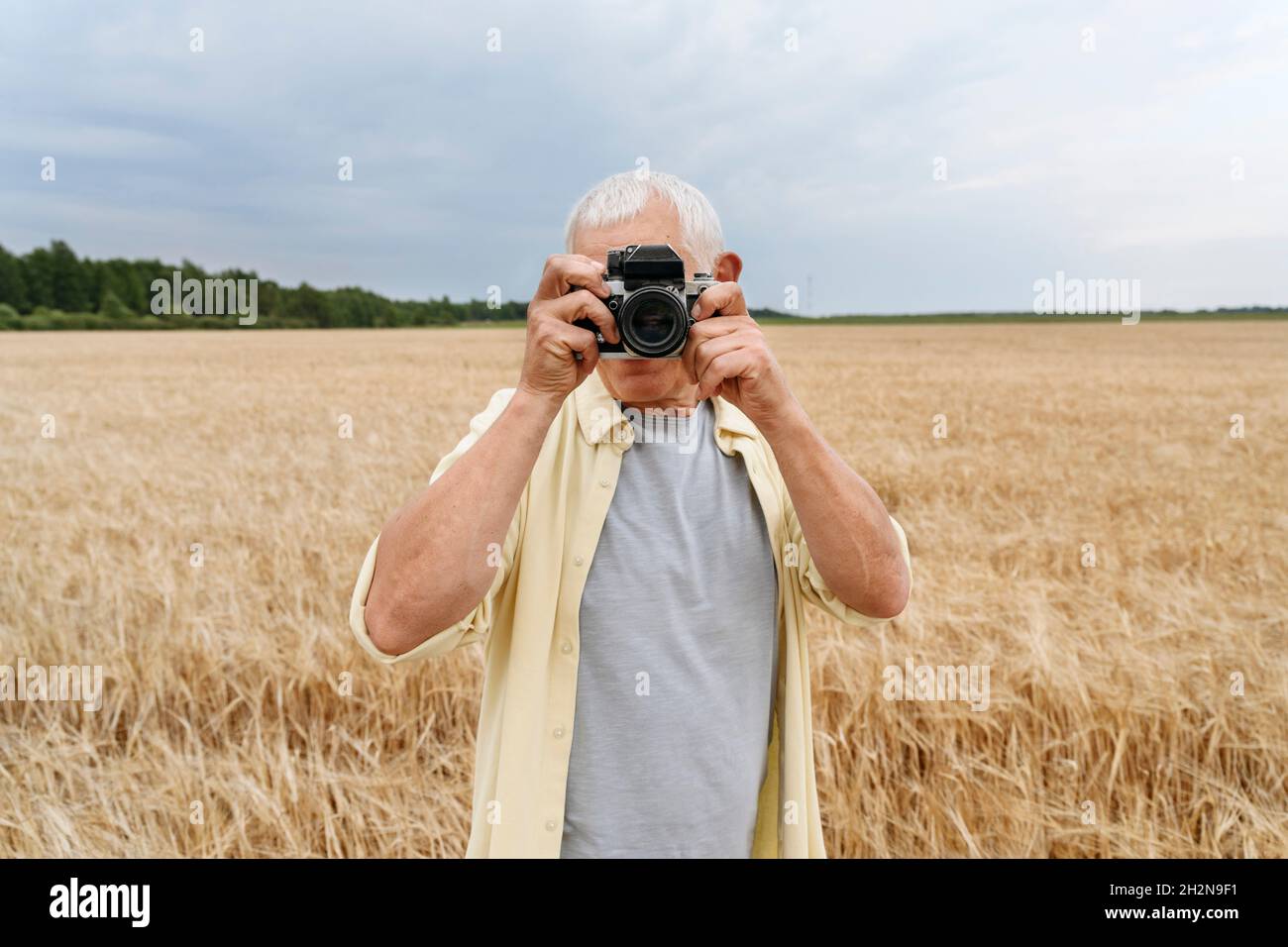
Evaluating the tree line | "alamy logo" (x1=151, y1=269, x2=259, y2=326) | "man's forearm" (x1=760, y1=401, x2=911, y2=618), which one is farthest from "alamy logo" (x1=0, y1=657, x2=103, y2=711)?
the tree line

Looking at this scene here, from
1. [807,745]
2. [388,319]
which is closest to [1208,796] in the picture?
[807,745]

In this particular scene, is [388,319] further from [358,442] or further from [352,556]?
[352,556]

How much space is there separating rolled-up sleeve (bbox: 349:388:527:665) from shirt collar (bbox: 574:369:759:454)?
0.49 ft

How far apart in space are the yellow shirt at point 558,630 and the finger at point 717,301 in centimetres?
18

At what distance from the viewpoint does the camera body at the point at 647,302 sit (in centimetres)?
145

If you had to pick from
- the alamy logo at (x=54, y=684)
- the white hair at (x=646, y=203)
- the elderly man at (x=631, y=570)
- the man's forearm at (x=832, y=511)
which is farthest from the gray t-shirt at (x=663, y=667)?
the alamy logo at (x=54, y=684)

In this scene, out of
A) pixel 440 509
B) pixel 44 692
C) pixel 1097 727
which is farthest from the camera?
pixel 44 692

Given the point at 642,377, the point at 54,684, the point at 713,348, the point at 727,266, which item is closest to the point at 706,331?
the point at 713,348

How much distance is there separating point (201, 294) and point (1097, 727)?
4379 mm

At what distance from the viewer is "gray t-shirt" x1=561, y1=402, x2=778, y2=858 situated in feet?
4.75

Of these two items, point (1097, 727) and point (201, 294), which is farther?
point (201, 294)

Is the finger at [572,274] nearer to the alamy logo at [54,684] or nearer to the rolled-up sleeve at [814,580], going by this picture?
the rolled-up sleeve at [814,580]

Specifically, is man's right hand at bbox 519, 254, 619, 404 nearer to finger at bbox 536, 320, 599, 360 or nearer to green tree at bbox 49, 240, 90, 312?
finger at bbox 536, 320, 599, 360

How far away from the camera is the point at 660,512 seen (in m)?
1.48
